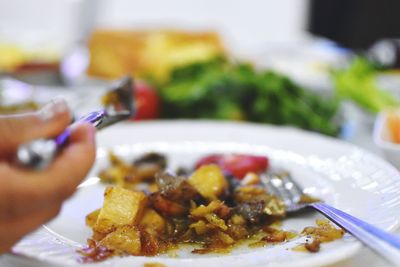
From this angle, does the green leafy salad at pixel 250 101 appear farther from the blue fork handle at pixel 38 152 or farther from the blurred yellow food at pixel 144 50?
the blue fork handle at pixel 38 152

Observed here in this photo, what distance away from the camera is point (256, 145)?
4.20ft

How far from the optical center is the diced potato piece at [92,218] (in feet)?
2.95

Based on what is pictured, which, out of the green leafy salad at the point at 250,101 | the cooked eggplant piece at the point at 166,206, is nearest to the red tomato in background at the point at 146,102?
the green leafy salad at the point at 250,101

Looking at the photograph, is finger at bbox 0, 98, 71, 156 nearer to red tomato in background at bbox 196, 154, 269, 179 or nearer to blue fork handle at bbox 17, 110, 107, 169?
blue fork handle at bbox 17, 110, 107, 169

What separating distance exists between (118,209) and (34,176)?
0.28 m

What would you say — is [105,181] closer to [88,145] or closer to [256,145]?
[256,145]

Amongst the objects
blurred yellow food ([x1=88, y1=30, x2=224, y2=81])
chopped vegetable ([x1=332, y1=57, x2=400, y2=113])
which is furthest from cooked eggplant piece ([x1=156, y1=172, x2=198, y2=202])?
blurred yellow food ([x1=88, y1=30, x2=224, y2=81])

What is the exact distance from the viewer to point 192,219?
2.97 feet

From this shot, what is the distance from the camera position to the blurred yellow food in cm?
223

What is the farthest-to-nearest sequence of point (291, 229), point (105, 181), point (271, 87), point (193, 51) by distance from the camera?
point (193, 51)
point (271, 87)
point (105, 181)
point (291, 229)

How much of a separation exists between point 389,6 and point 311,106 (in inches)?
111

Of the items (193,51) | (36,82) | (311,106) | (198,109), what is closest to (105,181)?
(198,109)

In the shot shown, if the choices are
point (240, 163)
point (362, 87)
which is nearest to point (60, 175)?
point (240, 163)

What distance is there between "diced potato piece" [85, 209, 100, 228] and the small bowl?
57cm
